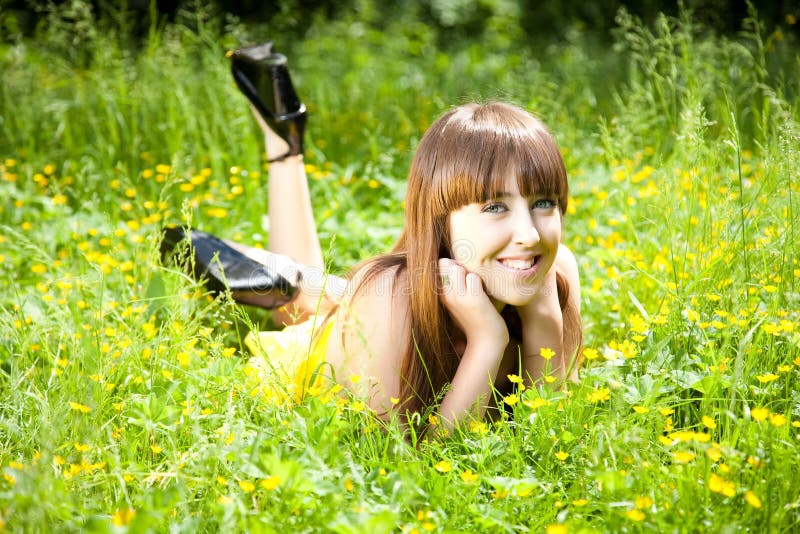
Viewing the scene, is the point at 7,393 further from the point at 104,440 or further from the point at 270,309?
the point at 270,309

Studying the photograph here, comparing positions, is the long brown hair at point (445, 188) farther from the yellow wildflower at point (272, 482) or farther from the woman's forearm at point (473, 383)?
the yellow wildflower at point (272, 482)

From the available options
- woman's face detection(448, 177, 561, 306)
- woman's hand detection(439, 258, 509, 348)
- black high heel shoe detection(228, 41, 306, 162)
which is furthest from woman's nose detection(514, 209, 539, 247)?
black high heel shoe detection(228, 41, 306, 162)

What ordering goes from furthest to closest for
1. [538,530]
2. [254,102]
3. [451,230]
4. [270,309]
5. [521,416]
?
[254,102], [270,309], [451,230], [521,416], [538,530]

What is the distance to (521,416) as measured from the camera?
66.3 inches

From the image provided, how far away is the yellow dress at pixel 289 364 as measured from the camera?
176 centimetres

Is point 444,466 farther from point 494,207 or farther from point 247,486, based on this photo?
point 494,207

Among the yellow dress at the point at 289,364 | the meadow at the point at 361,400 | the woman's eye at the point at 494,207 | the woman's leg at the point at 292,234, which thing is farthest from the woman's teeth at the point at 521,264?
the woman's leg at the point at 292,234

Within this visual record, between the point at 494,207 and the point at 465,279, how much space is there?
181 mm

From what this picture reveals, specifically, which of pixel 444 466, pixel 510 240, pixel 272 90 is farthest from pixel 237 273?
pixel 444 466

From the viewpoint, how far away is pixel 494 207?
185cm

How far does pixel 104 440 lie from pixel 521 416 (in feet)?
2.90

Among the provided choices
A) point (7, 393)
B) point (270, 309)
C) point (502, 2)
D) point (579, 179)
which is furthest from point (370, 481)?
point (502, 2)

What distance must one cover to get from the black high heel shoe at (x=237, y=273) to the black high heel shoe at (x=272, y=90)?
516mm

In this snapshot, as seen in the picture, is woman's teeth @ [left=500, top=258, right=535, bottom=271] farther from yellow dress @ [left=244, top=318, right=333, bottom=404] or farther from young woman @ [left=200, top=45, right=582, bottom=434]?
yellow dress @ [left=244, top=318, right=333, bottom=404]
